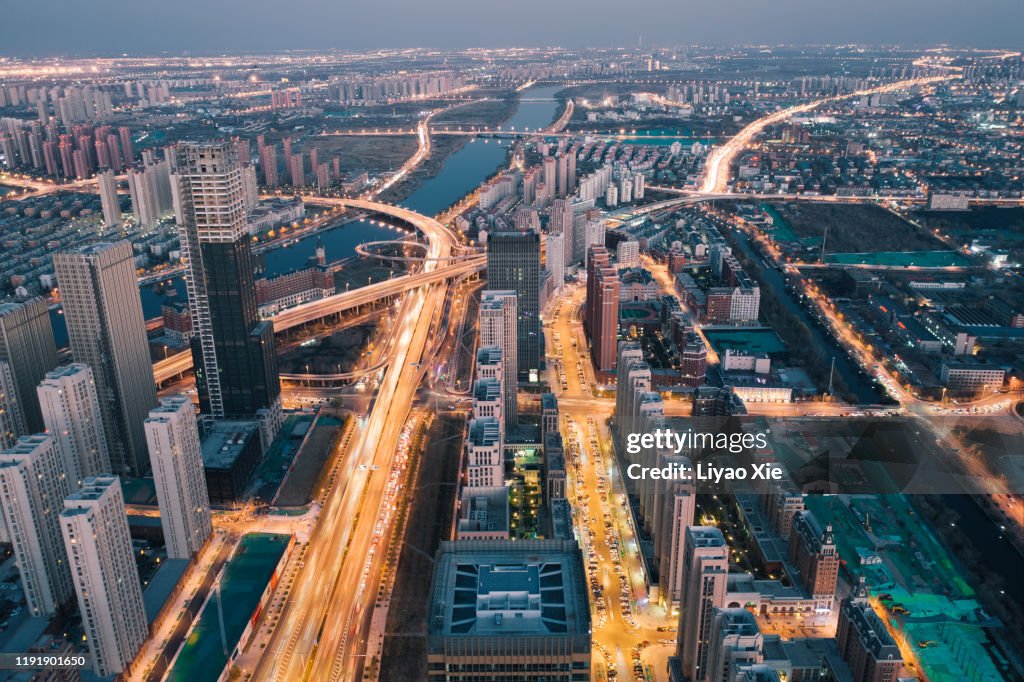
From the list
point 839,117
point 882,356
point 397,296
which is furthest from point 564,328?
point 839,117

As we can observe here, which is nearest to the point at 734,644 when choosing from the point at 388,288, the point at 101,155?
the point at 388,288

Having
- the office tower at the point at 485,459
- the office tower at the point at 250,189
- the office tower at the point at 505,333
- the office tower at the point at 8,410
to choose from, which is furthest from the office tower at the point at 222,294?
the office tower at the point at 250,189

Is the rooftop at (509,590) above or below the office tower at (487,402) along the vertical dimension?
above

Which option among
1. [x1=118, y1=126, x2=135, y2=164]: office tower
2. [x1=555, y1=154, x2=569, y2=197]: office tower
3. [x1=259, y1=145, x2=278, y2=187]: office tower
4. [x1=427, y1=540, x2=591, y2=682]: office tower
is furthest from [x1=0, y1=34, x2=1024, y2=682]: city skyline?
[x1=118, y1=126, x2=135, y2=164]: office tower

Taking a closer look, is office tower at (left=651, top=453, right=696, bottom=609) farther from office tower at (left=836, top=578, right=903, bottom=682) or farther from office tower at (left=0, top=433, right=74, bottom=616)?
office tower at (left=0, top=433, right=74, bottom=616)

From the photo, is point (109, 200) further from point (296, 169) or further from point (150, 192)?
point (296, 169)

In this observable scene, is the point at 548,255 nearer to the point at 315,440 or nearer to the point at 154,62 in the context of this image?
the point at 315,440

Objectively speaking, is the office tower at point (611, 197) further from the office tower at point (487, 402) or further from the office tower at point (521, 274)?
the office tower at point (487, 402)
